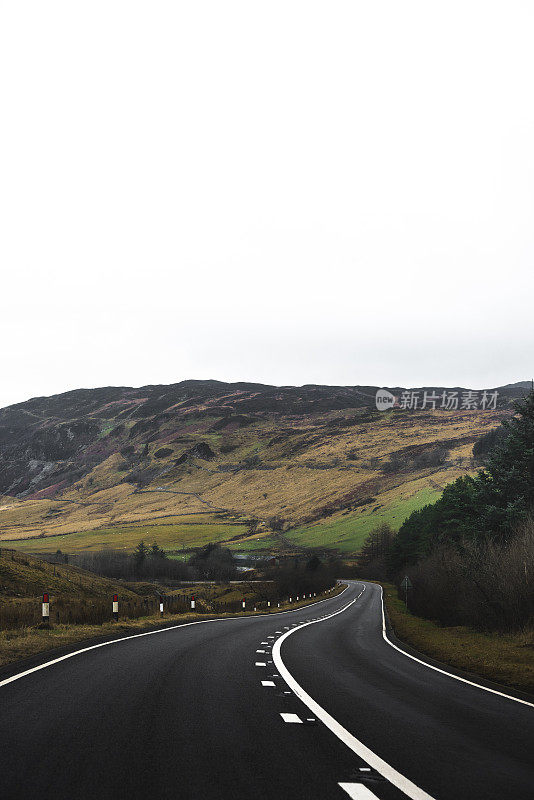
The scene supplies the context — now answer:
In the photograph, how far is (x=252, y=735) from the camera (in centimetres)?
657

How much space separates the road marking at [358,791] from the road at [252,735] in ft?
0.08

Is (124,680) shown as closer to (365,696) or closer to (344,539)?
(365,696)

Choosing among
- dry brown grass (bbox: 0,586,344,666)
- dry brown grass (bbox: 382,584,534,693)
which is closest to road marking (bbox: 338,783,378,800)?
dry brown grass (bbox: 382,584,534,693)

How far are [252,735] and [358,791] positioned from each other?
2082 millimetres

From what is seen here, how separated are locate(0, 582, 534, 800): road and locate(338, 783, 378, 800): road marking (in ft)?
0.08

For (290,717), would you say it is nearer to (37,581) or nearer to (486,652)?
(486,652)

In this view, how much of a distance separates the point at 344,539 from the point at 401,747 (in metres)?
137

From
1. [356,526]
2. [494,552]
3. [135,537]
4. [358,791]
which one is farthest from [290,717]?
[135,537]

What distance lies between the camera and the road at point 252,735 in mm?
4898

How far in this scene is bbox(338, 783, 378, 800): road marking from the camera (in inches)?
183

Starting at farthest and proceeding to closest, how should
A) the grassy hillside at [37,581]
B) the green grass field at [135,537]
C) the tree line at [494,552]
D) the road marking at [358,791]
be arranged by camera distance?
the green grass field at [135,537] → the grassy hillside at [37,581] → the tree line at [494,552] → the road marking at [358,791]

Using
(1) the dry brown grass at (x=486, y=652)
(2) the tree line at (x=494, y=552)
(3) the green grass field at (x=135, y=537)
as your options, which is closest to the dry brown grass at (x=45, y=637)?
(1) the dry brown grass at (x=486, y=652)

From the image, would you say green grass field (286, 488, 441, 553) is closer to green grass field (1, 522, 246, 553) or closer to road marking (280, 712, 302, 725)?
green grass field (1, 522, 246, 553)

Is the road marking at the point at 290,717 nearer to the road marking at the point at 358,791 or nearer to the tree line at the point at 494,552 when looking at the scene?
the road marking at the point at 358,791
